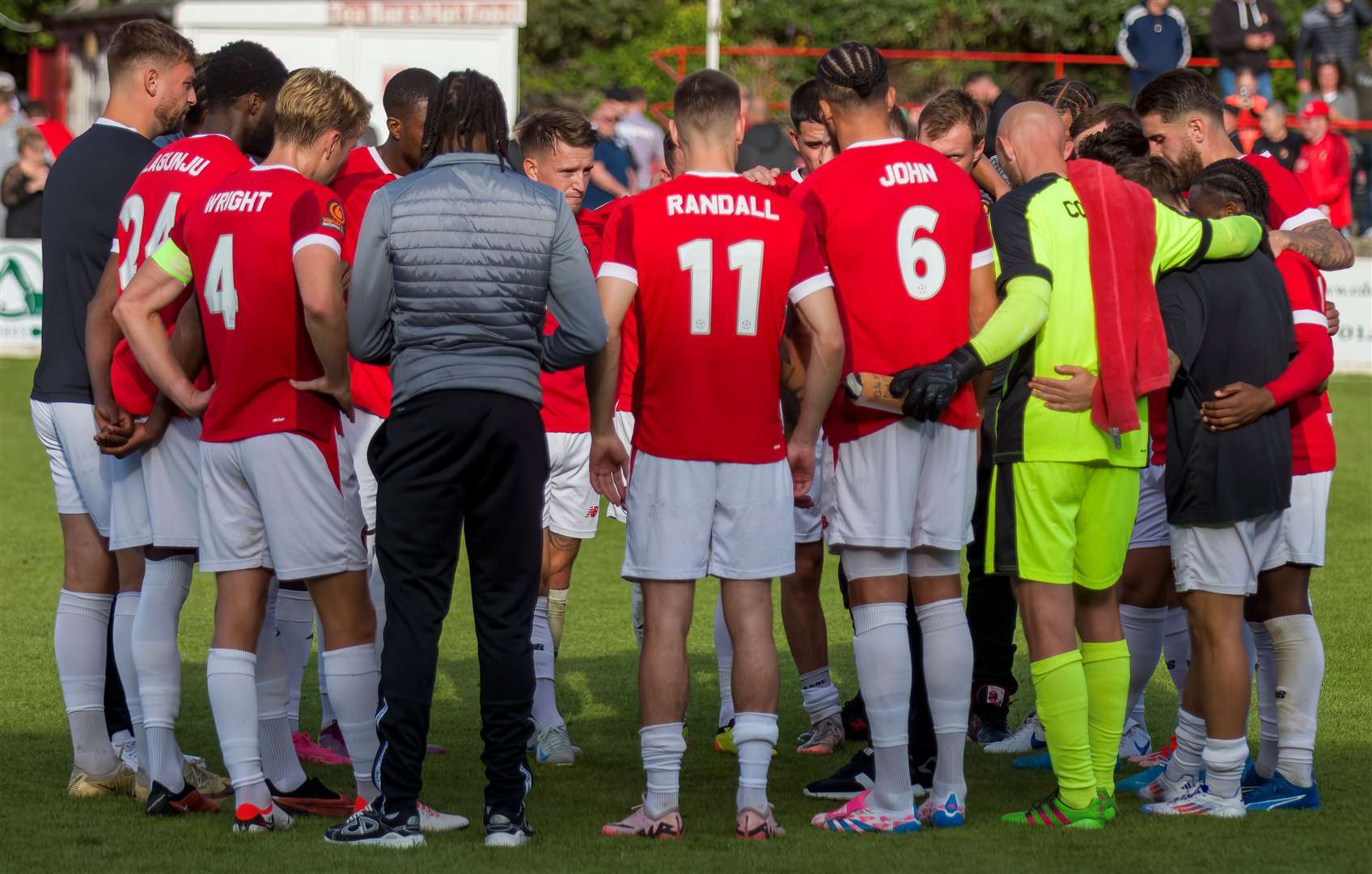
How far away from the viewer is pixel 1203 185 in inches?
215

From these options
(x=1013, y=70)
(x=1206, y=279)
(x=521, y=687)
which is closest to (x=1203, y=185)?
(x=1206, y=279)

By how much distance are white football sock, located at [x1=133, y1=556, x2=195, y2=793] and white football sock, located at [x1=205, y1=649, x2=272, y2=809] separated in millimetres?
223

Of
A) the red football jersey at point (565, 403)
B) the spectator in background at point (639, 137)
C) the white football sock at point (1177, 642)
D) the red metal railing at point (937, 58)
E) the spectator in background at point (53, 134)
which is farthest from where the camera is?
the red metal railing at point (937, 58)

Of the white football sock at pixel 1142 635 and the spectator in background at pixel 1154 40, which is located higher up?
the spectator in background at pixel 1154 40

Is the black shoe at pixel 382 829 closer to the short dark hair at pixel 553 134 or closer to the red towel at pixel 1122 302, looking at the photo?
the red towel at pixel 1122 302

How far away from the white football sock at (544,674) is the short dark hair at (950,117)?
7.28 feet

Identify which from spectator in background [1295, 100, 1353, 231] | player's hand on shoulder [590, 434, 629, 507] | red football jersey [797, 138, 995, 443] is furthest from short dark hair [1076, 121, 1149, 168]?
spectator in background [1295, 100, 1353, 231]

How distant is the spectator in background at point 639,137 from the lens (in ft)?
65.7

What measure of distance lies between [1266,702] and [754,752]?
5.83 feet

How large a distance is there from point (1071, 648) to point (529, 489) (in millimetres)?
1665

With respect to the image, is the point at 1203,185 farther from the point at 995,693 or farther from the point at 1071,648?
the point at 995,693

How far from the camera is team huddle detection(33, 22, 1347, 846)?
498 centimetres

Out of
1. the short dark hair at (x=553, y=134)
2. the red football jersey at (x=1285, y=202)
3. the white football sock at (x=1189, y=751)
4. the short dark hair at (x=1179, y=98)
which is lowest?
the white football sock at (x=1189, y=751)

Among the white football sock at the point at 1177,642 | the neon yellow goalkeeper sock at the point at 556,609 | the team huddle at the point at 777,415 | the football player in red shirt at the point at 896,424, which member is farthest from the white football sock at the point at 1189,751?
the neon yellow goalkeeper sock at the point at 556,609
